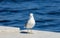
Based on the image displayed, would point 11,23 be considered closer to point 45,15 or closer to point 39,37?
point 45,15

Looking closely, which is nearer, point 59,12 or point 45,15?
point 45,15

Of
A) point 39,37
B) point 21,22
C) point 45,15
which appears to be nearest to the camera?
point 39,37

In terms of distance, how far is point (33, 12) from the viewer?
19.1 meters

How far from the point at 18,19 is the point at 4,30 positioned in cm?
744

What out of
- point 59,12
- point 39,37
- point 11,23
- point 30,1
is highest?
point 30,1

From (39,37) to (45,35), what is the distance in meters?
0.38

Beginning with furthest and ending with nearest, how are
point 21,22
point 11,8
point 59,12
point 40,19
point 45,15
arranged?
1. point 11,8
2. point 59,12
3. point 45,15
4. point 40,19
5. point 21,22

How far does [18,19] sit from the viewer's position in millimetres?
15711

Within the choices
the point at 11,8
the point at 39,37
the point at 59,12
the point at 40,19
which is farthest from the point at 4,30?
the point at 11,8

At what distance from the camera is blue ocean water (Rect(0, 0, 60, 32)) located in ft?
48.3

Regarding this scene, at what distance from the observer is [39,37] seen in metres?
7.92

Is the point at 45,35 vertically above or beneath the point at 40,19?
beneath

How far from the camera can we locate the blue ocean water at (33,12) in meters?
14.7

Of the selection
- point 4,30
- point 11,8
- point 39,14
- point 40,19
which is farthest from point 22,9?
point 4,30
